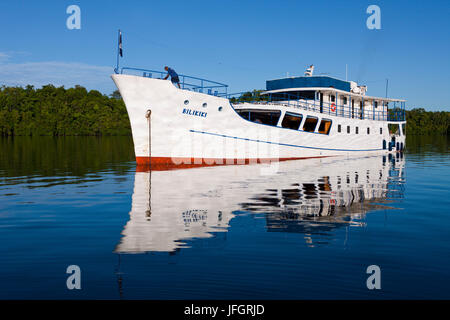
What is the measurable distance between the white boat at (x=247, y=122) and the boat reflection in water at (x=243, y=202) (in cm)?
392

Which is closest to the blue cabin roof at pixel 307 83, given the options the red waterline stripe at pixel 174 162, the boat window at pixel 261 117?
the boat window at pixel 261 117

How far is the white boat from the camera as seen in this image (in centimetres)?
2523

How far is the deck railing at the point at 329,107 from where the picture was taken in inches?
1330

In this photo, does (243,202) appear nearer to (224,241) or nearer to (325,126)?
(224,241)

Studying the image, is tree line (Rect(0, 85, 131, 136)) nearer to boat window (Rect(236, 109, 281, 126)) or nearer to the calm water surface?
boat window (Rect(236, 109, 281, 126))

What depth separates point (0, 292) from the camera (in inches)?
238

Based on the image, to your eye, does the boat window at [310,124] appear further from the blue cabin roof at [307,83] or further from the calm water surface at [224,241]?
the calm water surface at [224,241]

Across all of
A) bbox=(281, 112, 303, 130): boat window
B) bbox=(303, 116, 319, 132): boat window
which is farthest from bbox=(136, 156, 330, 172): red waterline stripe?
bbox=(303, 116, 319, 132): boat window

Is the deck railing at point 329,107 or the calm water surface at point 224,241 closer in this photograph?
the calm water surface at point 224,241

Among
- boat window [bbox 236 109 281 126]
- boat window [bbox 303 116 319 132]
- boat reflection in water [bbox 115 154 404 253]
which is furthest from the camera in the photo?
boat window [bbox 303 116 319 132]

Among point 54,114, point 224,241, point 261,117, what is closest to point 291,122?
point 261,117

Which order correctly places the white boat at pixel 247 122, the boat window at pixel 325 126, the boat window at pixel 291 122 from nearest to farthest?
1. the white boat at pixel 247 122
2. the boat window at pixel 291 122
3. the boat window at pixel 325 126

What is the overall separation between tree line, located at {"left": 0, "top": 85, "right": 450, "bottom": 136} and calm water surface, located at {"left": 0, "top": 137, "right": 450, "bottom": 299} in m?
116
